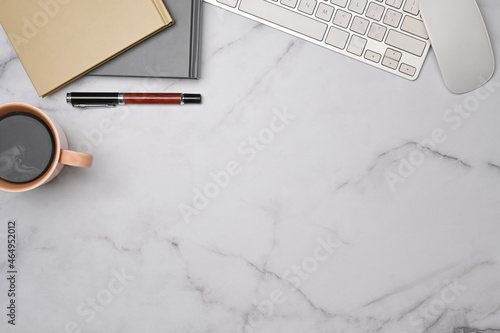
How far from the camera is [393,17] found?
2.22 ft

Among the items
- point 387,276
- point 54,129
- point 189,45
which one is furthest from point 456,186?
point 54,129

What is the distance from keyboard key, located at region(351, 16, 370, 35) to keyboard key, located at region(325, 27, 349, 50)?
0.05ft

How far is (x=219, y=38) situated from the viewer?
0.69m

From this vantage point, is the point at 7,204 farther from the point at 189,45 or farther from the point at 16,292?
the point at 189,45

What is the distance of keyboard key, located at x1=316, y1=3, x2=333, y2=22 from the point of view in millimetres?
673

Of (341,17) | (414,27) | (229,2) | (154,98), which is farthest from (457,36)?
(154,98)

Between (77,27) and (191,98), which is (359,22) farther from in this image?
(77,27)

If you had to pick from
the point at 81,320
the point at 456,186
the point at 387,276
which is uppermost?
the point at 456,186

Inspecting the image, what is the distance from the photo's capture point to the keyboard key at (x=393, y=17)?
0.68 meters

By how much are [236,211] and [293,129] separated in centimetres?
15

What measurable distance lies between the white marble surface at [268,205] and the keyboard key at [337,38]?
0.7 inches

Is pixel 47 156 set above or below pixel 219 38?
below

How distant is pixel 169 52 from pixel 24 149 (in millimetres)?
235

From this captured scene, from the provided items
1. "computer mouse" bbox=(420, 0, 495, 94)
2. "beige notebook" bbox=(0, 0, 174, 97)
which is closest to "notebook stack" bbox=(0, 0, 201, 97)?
"beige notebook" bbox=(0, 0, 174, 97)
